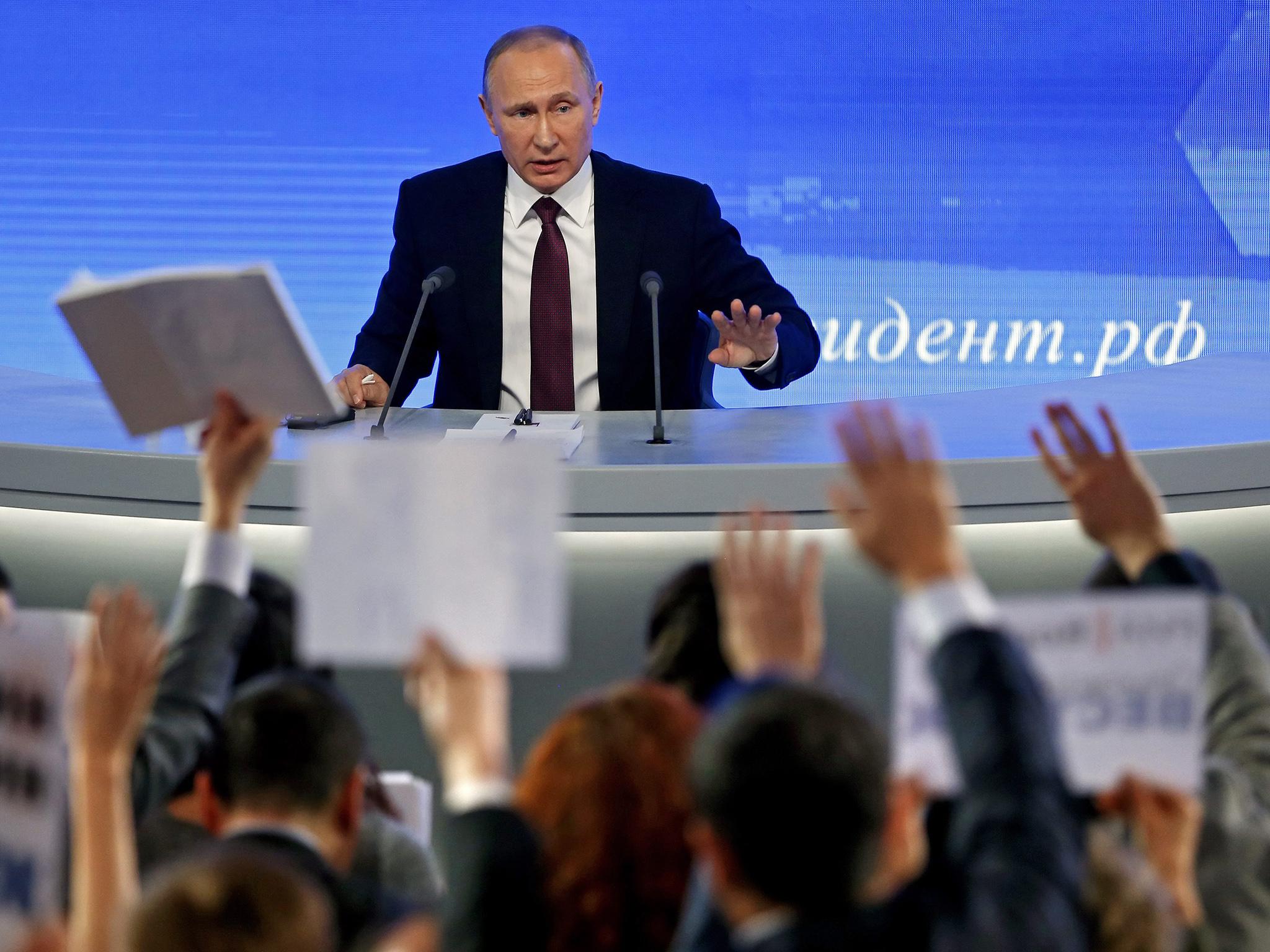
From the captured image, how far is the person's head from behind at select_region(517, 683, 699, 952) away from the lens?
1.07 meters

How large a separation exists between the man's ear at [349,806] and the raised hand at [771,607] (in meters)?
0.30

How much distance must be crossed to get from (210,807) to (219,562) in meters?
0.22

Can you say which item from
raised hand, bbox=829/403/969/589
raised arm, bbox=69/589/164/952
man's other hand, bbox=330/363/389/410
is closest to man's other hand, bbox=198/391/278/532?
raised arm, bbox=69/589/164/952

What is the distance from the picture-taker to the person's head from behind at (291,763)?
1146 millimetres

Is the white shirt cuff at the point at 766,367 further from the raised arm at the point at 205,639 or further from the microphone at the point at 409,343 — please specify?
the raised arm at the point at 205,639

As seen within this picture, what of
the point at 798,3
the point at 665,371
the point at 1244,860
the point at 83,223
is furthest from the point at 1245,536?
the point at 83,223

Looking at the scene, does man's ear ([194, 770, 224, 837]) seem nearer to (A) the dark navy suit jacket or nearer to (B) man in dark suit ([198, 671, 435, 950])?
(B) man in dark suit ([198, 671, 435, 950])

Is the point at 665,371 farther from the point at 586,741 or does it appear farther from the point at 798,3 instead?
the point at 798,3

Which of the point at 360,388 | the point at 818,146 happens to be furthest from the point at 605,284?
the point at 818,146

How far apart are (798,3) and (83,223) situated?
9.11 feet

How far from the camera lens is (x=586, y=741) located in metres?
1.12

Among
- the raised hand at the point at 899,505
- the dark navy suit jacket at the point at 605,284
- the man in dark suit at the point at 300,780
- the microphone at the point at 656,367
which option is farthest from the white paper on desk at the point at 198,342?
the dark navy suit jacket at the point at 605,284

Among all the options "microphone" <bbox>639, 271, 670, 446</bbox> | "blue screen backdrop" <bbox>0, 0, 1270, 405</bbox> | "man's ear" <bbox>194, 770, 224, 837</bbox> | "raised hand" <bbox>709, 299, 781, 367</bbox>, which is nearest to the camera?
"man's ear" <bbox>194, 770, 224, 837</bbox>

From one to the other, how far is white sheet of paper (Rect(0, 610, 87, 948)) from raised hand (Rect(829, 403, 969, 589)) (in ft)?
1.82
